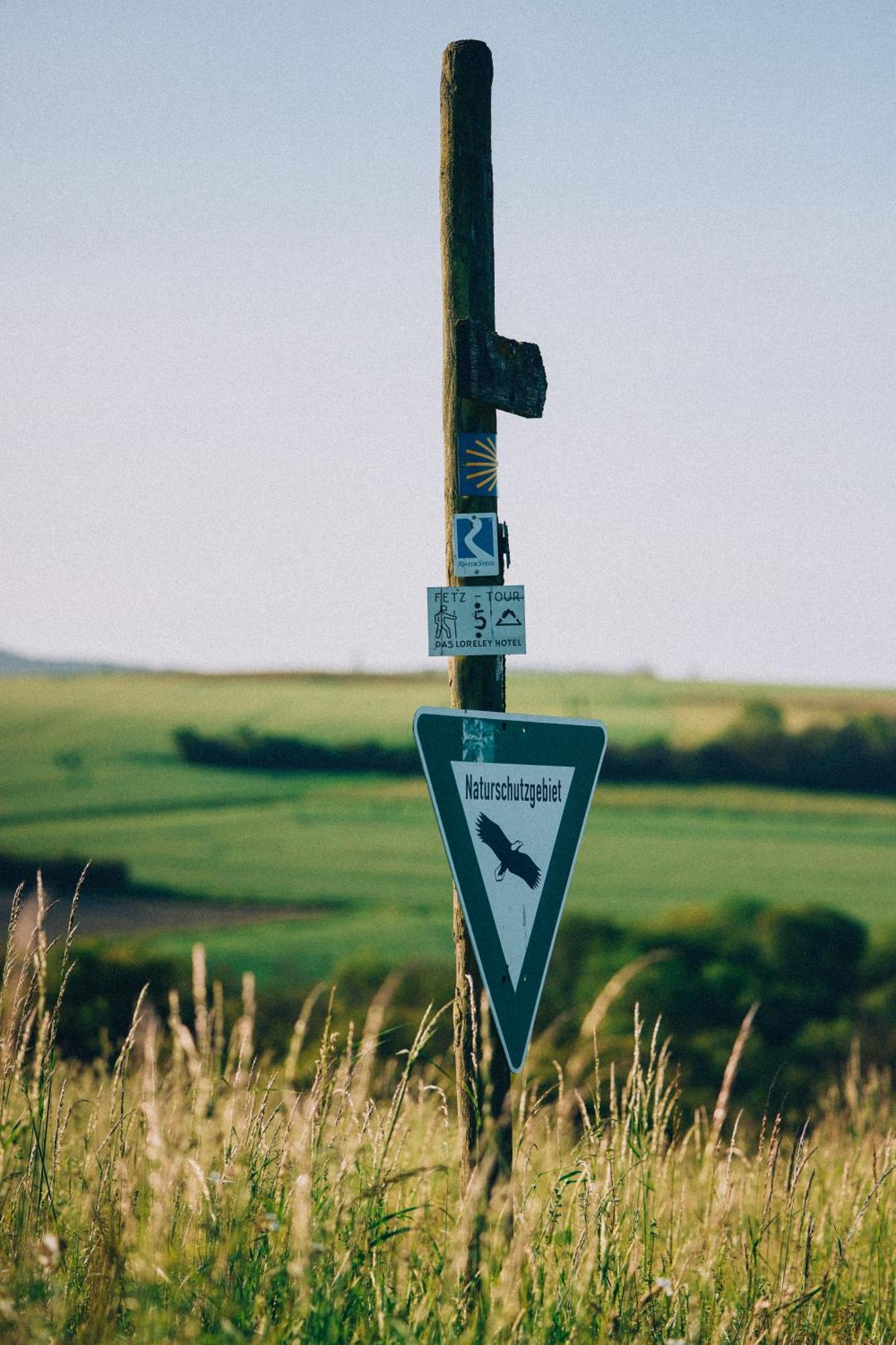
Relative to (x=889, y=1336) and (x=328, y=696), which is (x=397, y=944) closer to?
(x=328, y=696)

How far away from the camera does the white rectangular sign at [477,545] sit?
3555mm

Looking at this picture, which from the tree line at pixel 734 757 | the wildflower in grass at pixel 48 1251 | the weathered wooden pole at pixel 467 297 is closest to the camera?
the wildflower in grass at pixel 48 1251

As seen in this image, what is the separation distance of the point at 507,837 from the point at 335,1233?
3.69 feet

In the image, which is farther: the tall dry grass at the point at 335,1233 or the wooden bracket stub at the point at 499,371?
the wooden bracket stub at the point at 499,371

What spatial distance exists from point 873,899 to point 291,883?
848 inches

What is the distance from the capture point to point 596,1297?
296 cm

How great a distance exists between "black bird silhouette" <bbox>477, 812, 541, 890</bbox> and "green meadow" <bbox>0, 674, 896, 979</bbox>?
1382 inches

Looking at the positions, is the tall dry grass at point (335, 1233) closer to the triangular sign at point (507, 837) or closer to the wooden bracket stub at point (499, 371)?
the triangular sign at point (507, 837)

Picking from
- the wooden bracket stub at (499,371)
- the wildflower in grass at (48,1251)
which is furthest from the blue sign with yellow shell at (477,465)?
the wildflower in grass at (48,1251)

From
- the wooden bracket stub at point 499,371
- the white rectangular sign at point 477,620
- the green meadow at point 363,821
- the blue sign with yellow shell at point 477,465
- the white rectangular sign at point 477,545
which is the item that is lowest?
the green meadow at point 363,821

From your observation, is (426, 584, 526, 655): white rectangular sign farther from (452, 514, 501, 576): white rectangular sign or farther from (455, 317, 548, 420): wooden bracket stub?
(455, 317, 548, 420): wooden bracket stub

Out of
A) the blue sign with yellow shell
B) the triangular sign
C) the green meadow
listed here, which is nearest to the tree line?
the green meadow

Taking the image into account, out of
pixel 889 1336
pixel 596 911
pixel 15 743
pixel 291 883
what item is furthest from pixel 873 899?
pixel 889 1336

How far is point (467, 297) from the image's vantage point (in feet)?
11.7
